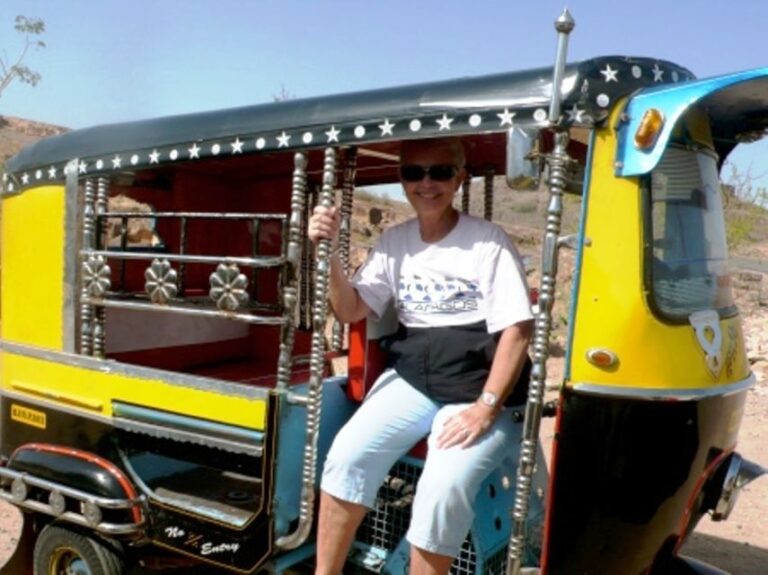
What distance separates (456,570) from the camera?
3.20m

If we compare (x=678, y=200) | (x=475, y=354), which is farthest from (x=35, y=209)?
(x=678, y=200)

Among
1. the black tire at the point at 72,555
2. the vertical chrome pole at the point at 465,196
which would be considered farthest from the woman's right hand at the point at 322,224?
the black tire at the point at 72,555

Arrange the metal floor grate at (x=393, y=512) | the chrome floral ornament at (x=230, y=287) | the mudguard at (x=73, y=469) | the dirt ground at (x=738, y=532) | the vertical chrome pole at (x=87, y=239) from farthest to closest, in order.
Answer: the dirt ground at (x=738, y=532) → the vertical chrome pole at (x=87, y=239) → the mudguard at (x=73, y=469) → the metal floor grate at (x=393, y=512) → the chrome floral ornament at (x=230, y=287)

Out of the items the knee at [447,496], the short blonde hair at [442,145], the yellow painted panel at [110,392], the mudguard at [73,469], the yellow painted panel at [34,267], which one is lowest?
the mudguard at [73,469]

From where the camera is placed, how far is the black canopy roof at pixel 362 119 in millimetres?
2584

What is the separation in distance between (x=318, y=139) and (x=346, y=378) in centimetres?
118

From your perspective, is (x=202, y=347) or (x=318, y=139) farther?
(x=202, y=347)

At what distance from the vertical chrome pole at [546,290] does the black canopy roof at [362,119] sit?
56mm

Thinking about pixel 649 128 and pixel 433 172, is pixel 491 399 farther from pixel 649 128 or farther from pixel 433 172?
pixel 649 128

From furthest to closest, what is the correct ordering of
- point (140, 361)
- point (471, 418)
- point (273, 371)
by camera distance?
point (273, 371), point (140, 361), point (471, 418)

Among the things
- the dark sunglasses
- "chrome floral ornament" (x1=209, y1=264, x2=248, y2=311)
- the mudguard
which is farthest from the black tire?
the dark sunglasses

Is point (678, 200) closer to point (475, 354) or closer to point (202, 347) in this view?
point (475, 354)

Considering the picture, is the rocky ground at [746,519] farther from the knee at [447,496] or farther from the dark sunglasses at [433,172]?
the dark sunglasses at [433,172]

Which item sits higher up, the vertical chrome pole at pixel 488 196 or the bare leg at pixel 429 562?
the vertical chrome pole at pixel 488 196
